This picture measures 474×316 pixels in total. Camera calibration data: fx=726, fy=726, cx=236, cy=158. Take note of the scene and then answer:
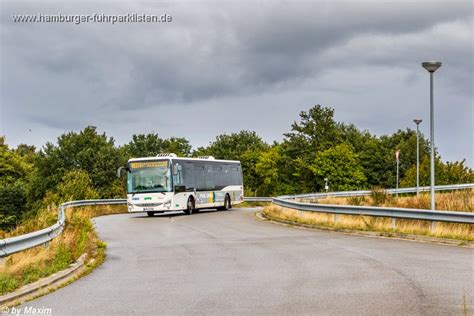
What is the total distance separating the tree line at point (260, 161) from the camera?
84.8 metres

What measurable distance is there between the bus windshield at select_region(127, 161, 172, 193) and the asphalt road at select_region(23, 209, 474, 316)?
47.9 feet

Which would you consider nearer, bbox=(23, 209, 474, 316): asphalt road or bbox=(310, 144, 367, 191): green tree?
bbox=(23, 209, 474, 316): asphalt road

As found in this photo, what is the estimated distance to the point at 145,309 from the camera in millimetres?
8906

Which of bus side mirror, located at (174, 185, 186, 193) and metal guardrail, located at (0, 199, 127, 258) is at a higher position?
bus side mirror, located at (174, 185, 186, 193)

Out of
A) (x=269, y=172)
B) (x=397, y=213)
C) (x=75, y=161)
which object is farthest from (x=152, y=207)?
(x=269, y=172)

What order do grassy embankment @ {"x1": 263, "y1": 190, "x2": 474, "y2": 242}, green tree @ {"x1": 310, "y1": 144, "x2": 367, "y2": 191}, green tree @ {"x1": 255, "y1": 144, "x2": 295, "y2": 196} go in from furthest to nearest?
1. green tree @ {"x1": 255, "y1": 144, "x2": 295, "y2": 196}
2. green tree @ {"x1": 310, "y1": 144, "x2": 367, "y2": 191}
3. grassy embankment @ {"x1": 263, "y1": 190, "x2": 474, "y2": 242}

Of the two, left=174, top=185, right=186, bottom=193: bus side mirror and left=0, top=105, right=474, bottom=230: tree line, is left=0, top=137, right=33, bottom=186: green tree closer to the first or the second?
left=0, top=105, right=474, bottom=230: tree line

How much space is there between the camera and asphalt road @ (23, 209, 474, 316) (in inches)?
351

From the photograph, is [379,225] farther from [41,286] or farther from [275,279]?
[41,286]

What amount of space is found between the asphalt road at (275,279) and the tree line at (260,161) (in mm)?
55502

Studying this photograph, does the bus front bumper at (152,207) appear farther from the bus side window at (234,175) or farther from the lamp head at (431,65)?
the lamp head at (431,65)

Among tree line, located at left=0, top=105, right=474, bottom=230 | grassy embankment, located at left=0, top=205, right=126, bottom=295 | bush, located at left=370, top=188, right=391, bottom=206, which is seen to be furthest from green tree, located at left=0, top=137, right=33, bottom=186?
grassy embankment, located at left=0, top=205, right=126, bottom=295

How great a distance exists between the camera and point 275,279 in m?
11.3

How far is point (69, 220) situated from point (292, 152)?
260ft
